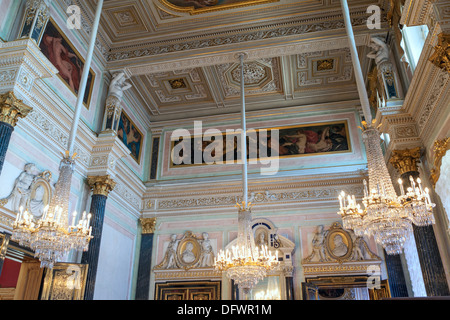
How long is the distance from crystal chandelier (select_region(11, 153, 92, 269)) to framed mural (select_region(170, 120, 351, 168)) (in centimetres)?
644

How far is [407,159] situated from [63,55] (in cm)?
779

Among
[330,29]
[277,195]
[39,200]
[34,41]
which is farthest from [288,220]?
[34,41]

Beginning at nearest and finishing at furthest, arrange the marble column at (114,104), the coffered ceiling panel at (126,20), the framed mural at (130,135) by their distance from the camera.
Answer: the coffered ceiling panel at (126,20)
the marble column at (114,104)
the framed mural at (130,135)

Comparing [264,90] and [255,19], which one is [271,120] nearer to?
[264,90]

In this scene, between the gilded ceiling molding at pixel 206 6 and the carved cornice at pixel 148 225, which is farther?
the carved cornice at pixel 148 225

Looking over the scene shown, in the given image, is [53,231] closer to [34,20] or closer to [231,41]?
[34,20]

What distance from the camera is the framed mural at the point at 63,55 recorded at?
296 inches

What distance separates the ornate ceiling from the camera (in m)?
8.89

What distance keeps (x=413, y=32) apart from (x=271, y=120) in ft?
17.1

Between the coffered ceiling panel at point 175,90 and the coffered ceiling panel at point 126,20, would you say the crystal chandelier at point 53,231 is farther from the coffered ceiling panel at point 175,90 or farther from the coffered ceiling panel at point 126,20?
the coffered ceiling panel at point 175,90

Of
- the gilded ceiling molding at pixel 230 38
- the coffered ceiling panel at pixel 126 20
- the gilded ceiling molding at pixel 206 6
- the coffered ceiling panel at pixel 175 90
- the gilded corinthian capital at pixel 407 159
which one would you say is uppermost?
the gilded ceiling molding at pixel 206 6

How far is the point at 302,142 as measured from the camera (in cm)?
1143

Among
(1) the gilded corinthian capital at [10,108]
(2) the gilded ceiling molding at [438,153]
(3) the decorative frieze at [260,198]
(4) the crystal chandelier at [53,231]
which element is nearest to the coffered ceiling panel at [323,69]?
(3) the decorative frieze at [260,198]

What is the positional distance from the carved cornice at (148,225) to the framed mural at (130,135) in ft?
6.29
